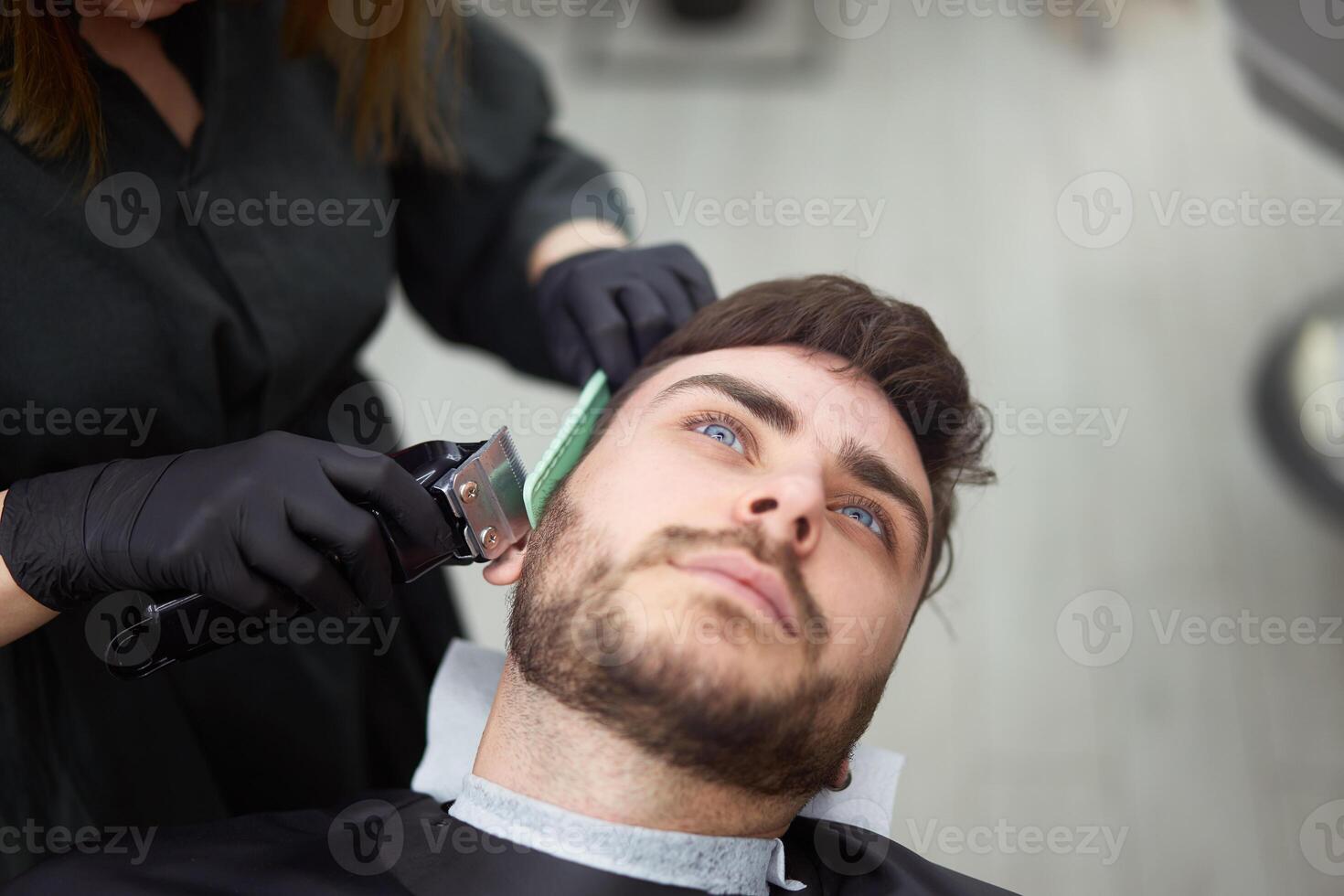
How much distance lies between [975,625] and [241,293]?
5.40ft

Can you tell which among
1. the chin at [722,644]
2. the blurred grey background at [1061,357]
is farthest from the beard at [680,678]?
the blurred grey background at [1061,357]

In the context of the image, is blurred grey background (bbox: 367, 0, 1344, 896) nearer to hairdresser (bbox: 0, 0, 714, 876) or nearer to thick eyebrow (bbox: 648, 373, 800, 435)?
thick eyebrow (bbox: 648, 373, 800, 435)

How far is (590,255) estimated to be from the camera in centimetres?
154

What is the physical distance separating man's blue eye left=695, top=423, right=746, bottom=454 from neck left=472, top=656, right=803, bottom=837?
1.08 ft

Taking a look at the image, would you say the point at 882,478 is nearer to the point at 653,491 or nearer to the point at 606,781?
the point at 653,491

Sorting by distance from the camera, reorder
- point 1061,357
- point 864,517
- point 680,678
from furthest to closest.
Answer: point 1061,357 < point 864,517 < point 680,678

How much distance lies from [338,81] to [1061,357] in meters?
1.91

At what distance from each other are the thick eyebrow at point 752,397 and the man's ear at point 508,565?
0.22 meters

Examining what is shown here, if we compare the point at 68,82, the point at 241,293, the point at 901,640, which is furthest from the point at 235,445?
the point at 901,640

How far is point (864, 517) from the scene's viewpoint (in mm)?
1249

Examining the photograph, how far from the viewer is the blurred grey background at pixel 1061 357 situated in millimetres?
2092

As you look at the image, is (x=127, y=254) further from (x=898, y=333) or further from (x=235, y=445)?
(x=898, y=333)

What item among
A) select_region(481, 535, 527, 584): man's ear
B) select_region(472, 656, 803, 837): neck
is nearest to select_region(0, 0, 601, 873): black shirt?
select_region(481, 535, 527, 584): man's ear

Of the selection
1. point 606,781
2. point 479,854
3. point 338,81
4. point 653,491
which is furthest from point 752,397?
point 338,81
